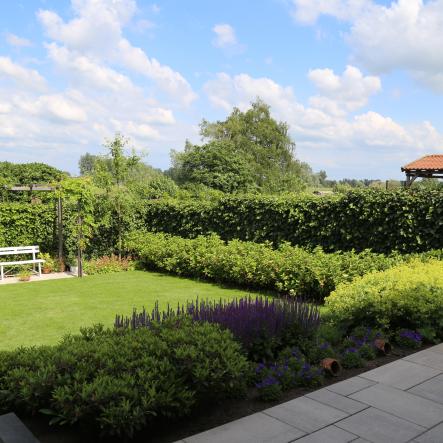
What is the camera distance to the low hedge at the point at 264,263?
818cm

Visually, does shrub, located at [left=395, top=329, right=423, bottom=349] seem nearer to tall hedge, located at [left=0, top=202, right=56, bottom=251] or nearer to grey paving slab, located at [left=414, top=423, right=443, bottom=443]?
grey paving slab, located at [left=414, top=423, right=443, bottom=443]

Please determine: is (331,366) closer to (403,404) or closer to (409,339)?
(403,404)

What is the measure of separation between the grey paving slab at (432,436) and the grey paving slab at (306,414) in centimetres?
51

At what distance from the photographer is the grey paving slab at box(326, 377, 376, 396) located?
3654 mm

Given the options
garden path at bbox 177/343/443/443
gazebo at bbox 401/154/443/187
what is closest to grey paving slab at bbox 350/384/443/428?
garden path at bbox 177/343/443/443

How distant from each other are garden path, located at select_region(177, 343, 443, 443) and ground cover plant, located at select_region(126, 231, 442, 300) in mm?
3278

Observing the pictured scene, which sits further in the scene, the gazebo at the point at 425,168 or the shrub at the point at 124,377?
the gazebo at the point at 425,168

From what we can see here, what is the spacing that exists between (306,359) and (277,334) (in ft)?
1.18

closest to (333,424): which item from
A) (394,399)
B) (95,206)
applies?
(394,399)

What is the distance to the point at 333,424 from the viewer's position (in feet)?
10.0

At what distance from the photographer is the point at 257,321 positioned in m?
4.31

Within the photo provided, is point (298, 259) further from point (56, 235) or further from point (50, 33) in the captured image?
point (56, 235)

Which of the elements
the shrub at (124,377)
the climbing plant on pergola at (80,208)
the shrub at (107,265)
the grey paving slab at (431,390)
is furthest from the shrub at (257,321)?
the shrub at (107,265)

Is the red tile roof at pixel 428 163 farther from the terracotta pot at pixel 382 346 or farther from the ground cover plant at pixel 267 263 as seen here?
the terracotta pot at pixel 382 346
